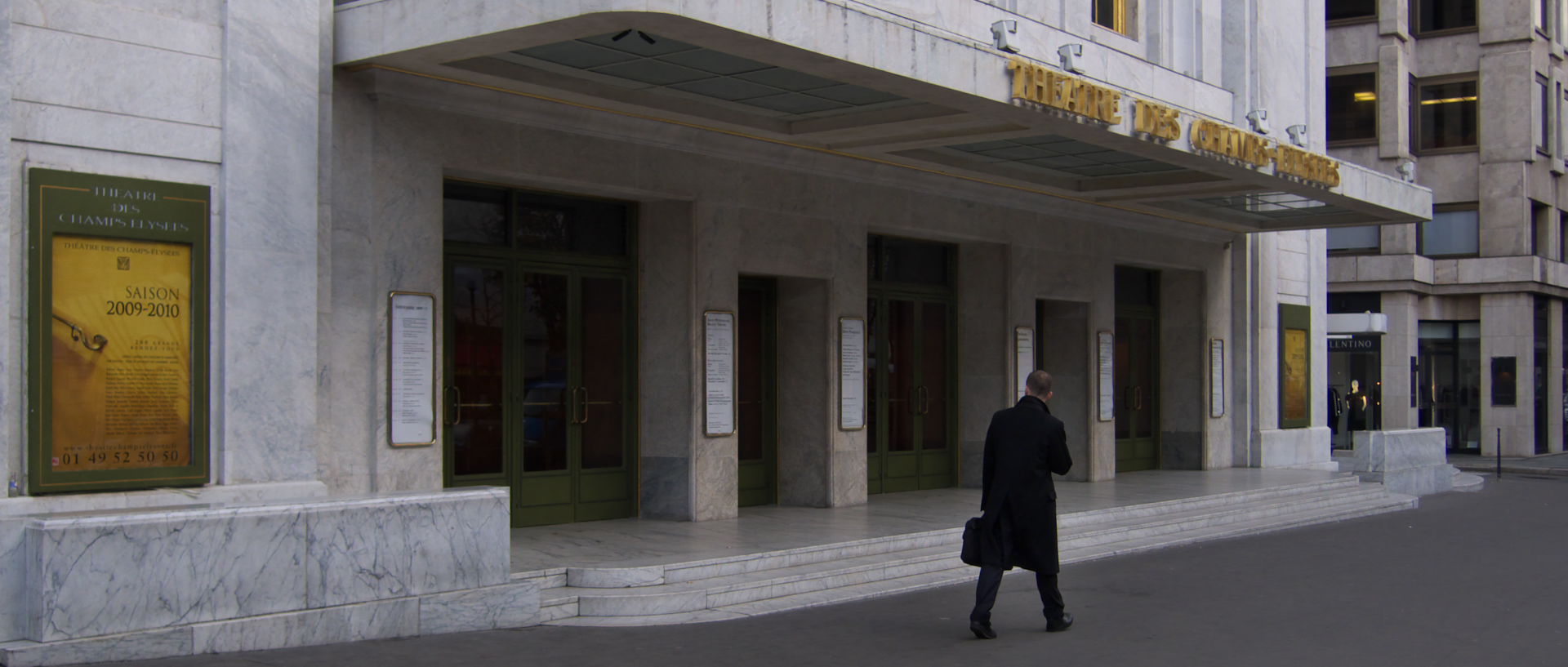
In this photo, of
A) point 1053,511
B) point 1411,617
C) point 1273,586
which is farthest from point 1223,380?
point 1053,511

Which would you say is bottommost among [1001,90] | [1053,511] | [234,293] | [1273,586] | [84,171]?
[1273,586]

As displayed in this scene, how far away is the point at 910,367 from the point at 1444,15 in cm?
2139

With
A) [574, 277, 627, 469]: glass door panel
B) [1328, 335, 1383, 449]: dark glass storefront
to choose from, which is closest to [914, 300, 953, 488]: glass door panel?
[574, 277, 627, 469]: glass door panel

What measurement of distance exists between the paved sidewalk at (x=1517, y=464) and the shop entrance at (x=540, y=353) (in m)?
17.7

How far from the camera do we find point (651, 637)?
344 inches

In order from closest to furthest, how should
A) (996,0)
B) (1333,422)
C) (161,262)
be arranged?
(161,262), (996,0), (1333,422)

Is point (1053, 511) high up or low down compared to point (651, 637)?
up

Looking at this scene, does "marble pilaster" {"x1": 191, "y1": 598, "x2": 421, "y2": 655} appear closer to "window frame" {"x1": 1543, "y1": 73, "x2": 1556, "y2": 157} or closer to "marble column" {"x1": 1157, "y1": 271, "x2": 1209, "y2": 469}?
"marble column" {"x1": 1157, "y1": 271, "x2": 1209, "y2": 469}

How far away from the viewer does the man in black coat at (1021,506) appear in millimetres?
8516

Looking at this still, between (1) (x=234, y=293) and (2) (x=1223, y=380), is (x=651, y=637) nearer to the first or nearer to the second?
(1) (x=234, y=293)

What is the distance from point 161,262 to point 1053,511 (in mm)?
5754

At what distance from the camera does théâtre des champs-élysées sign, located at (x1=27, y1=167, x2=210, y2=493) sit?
8.66m

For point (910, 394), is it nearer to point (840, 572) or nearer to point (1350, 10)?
point (840, 572)

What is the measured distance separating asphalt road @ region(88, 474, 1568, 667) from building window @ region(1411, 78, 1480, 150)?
21264mm
